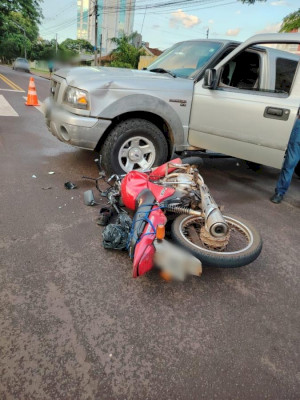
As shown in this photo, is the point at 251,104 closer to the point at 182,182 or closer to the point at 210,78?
the point at 210,78

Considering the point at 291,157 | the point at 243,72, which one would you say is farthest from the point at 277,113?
the point at 243,72

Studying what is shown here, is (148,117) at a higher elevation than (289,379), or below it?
higher

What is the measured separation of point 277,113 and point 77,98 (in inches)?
99.5

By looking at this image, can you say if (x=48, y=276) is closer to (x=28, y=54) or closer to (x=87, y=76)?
(x=87, y=76)

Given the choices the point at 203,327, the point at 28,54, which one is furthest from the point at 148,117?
the point at 28,54

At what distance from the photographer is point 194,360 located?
1748 mm

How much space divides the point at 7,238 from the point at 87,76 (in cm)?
233

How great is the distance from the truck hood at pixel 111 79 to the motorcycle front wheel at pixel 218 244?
203cm

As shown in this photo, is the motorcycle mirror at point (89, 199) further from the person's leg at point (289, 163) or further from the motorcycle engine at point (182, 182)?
the person's leg at point (289, 163)

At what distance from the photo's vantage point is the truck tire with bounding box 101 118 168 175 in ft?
12.7

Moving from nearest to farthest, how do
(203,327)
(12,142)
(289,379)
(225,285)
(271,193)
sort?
1. (289,379)
2. (203,327)
3. (225,285)
4. (271,193)
5. (12,142)

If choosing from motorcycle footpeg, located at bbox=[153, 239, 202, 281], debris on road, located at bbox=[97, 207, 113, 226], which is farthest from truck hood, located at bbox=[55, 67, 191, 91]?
motorcycle footpeg, located at bbox=[153, 239, 202, 281]

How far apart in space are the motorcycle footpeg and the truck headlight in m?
2.29

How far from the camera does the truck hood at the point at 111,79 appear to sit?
3.67 meters
